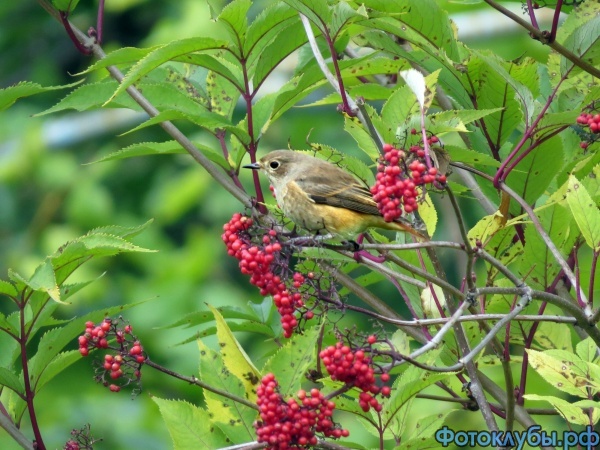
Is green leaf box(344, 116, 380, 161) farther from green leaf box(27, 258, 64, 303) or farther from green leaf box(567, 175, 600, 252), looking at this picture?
green leaf box(27, 258, 64, 303)

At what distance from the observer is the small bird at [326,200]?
8.82ft

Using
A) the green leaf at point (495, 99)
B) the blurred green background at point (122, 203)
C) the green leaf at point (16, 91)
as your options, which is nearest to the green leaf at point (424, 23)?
the green leaf at point (495, 99)

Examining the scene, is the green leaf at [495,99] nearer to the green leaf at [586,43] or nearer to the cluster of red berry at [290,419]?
the green leaf at [586,43]

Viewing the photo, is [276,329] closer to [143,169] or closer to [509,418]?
[509,418]

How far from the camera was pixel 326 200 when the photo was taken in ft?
9.46

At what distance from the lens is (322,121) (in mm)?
8891

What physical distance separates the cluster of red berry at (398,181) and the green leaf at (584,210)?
1.03ft

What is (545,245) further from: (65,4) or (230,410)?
(65,4)

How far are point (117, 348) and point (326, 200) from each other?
1.00 meters

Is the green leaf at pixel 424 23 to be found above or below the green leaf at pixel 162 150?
above

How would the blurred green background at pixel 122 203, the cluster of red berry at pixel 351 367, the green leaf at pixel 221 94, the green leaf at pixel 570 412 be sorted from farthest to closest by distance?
the blurred green background at pixel 122 203, the green leaf at pixel 221 94, the green leaf at pixel 570 412, the cluster of red berry at pixel 351 367

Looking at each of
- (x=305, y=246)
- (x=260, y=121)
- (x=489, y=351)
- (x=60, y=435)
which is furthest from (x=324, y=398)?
(x=60, y=435)

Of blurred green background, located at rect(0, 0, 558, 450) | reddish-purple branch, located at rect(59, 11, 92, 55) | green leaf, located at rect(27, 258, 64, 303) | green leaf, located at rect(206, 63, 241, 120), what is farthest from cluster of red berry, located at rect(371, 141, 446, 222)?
blurred green background, located at rect(0, 0, 558, 450)

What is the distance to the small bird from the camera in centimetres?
269
